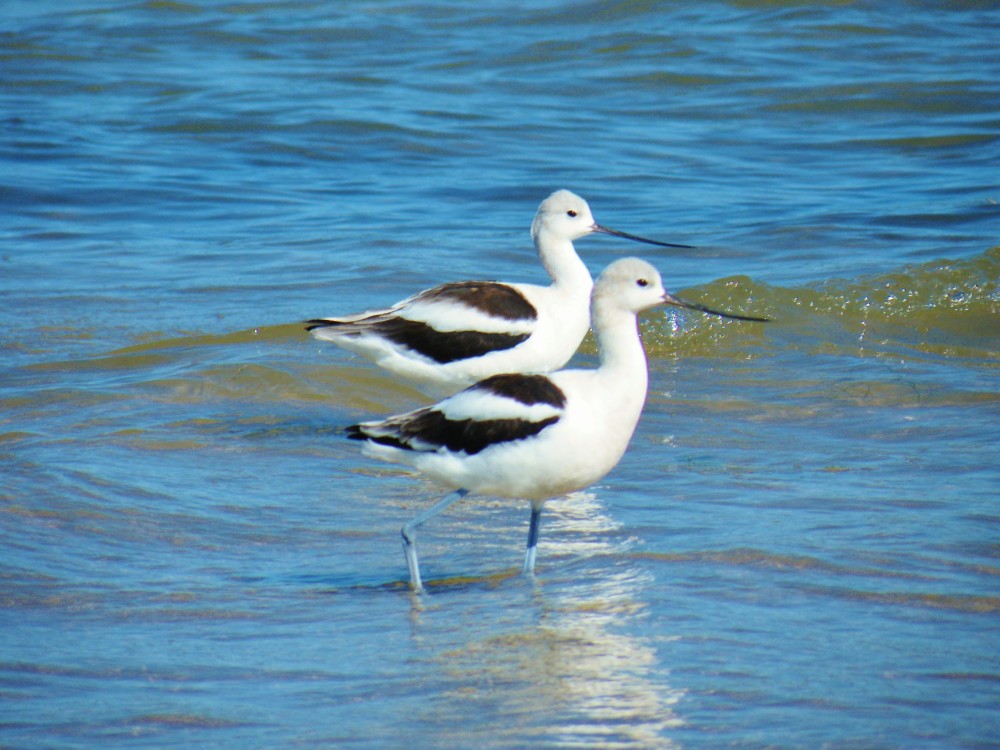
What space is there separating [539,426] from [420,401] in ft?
10.7

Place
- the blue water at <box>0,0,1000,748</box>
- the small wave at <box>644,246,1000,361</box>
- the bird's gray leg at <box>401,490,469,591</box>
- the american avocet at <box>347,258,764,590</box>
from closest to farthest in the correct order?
1. the blue water at <box>0,0,1000,748</box>
2. the american avocet at <box>347,258,764,590</box>
3. the bird's gray leg at <box>401,490,469,591</box>
4. the small wave at <box>644,246,1000,361</box>

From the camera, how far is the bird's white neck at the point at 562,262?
7156 mm

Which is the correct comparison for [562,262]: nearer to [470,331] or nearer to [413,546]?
[470,331]

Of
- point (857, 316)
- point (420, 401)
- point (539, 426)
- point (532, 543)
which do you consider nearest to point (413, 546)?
point (532, 543)

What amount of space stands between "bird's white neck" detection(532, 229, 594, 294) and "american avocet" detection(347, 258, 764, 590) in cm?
209

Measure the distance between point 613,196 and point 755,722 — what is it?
9106 mm

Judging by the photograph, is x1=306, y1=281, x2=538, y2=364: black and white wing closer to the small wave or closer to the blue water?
the blue water

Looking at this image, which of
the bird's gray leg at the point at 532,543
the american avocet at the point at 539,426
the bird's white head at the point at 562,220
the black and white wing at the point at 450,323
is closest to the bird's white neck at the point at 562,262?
the bird's white head at the point at 562,220

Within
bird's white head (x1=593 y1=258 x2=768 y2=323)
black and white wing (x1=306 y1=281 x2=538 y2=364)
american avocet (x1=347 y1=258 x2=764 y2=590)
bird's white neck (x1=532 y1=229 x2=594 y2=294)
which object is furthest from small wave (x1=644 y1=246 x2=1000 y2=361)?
american avocet (x1=347 y1=258 x2=764 y2=590)

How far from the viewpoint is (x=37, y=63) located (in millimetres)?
17641

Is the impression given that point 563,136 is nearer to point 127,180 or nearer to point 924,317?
point 127,180

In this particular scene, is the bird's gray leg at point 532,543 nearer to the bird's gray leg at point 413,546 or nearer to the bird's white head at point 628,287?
the bird's gray leg at point 413,546

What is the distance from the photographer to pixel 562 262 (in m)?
7.27

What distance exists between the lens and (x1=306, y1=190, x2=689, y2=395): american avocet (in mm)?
6727
